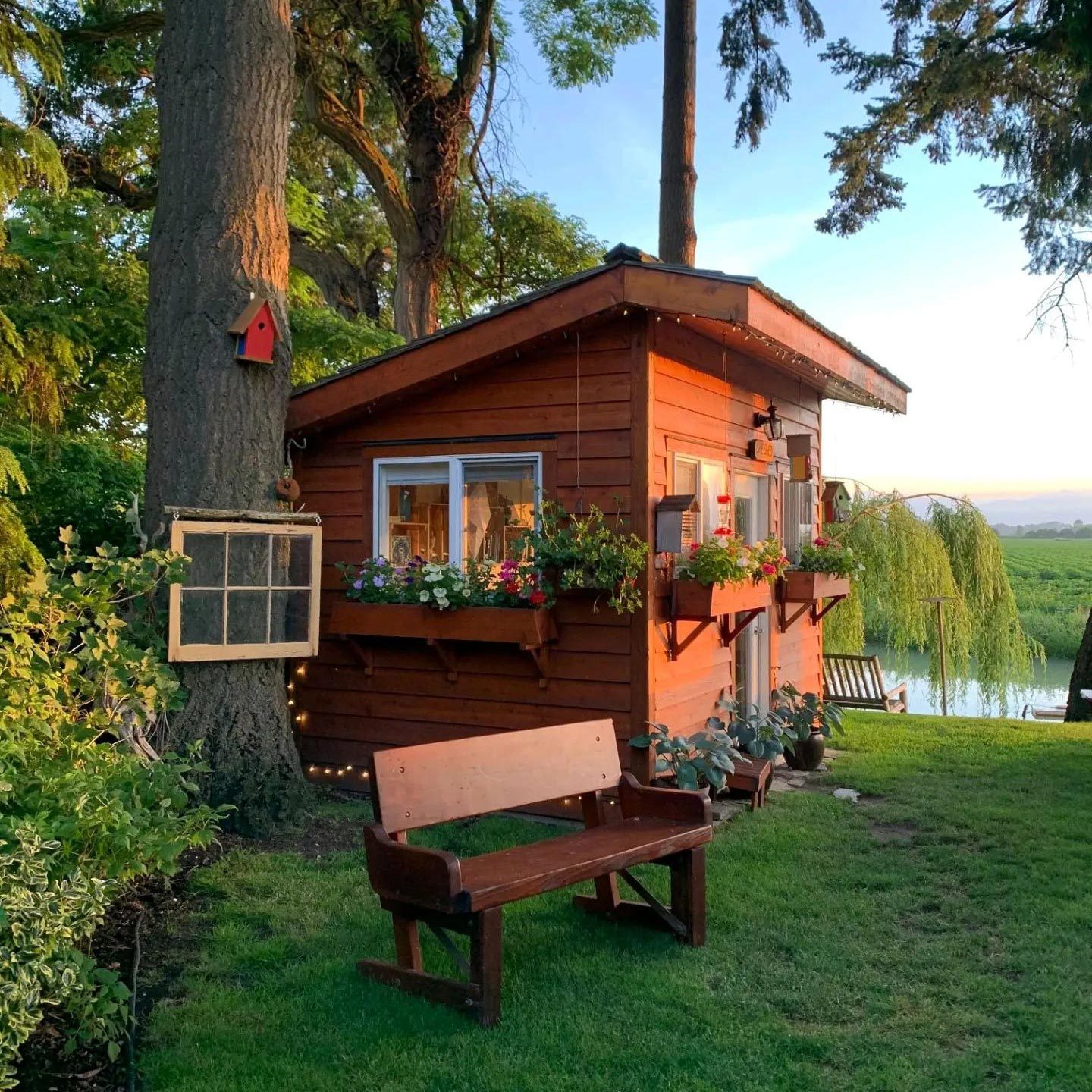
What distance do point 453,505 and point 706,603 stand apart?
1.74 meters

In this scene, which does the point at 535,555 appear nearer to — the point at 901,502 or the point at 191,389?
the point at 191,389

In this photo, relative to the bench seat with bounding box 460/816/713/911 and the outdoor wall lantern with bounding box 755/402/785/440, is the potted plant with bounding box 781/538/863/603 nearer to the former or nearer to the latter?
the outdoor wall lantern with bounding box 755/402/785/440

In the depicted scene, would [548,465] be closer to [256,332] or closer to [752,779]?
[256,332]

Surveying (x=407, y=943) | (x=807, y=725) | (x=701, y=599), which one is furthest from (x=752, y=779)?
(x=407, y=943)

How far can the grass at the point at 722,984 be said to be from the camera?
9.69 ft

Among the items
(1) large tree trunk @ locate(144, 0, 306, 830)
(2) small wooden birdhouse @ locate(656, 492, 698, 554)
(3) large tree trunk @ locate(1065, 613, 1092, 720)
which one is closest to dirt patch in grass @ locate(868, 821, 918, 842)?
(2) small wooden birdhouse @ locate(656, 492, 698, 554)

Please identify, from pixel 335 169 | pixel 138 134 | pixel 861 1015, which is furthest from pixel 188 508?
pixel 335 169

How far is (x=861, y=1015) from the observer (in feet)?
10.8

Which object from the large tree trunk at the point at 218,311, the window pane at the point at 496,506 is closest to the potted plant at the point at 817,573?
the window pane at the point at 496,506

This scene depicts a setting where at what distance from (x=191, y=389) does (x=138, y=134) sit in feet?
24.4

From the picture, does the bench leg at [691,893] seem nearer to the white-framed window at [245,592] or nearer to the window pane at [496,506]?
the window pane at [496,506]

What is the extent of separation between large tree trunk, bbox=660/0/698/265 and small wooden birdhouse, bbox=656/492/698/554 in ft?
17.7

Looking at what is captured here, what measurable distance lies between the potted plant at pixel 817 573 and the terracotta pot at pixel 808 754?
41.2 inches

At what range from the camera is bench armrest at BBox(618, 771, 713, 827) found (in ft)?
13.4
